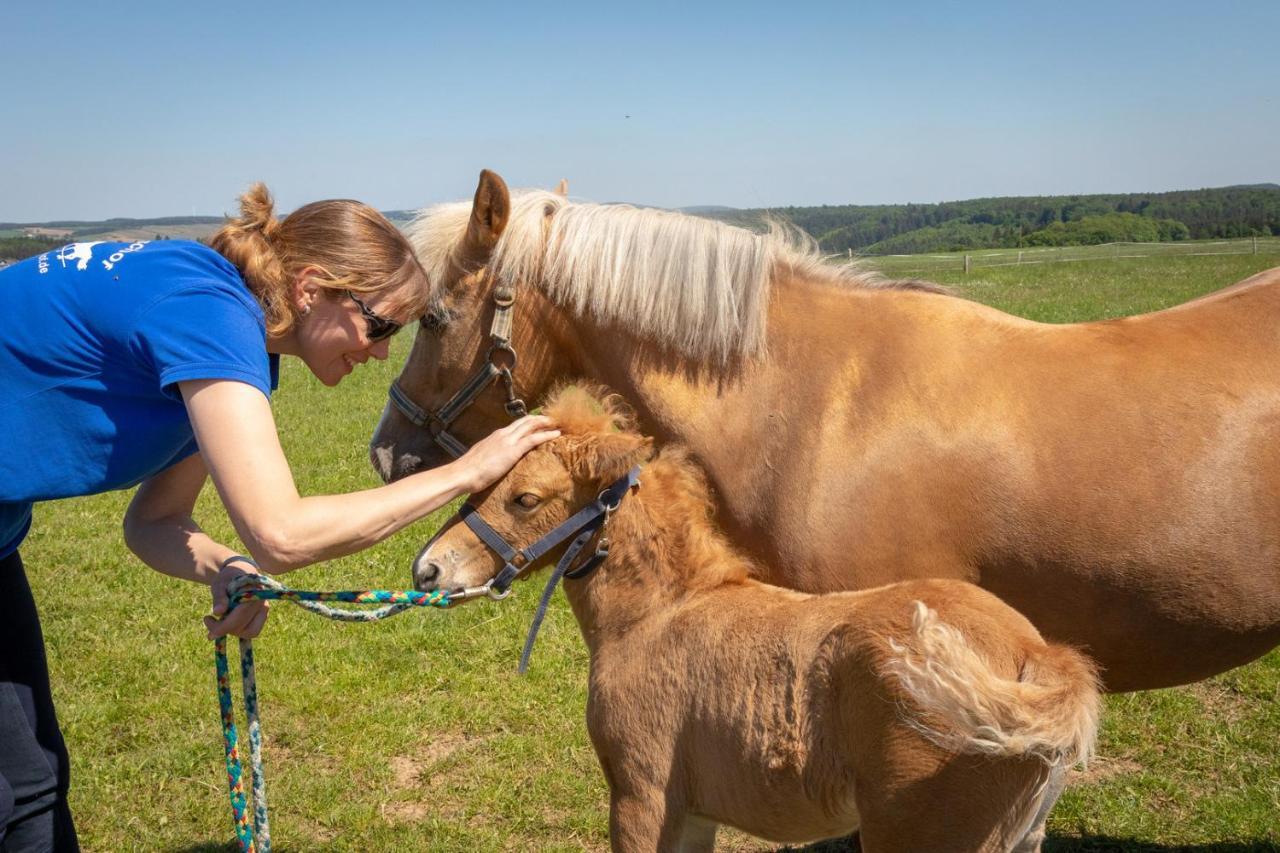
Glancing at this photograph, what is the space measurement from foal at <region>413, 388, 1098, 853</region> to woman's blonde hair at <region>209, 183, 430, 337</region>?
82 cm

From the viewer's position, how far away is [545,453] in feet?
9.92

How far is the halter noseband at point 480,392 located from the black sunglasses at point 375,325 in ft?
1.42

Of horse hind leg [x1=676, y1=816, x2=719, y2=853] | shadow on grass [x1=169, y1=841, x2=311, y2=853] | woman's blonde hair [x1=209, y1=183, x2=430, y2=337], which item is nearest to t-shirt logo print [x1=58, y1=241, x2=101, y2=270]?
woman's blonde hair [x1=209, y1=183, x2=430, y2=337]

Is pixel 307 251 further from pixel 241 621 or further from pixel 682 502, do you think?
pixel 682 502

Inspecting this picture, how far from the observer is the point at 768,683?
2590 millimetres

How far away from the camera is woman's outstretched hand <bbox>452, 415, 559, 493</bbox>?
2.61m

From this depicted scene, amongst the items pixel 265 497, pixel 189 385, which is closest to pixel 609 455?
pixel 265 497

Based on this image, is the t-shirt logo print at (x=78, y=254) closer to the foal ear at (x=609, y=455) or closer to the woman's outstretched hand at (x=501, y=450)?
the woman's outstretched hand at (x=501, y=450)

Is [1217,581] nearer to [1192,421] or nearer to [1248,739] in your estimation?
[1192,421]

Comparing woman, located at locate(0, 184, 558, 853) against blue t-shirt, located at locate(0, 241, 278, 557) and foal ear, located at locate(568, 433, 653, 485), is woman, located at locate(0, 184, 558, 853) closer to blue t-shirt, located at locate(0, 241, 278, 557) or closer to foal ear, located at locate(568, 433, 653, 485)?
blue t-shirt, located at locate(0, 241, 278, 557)

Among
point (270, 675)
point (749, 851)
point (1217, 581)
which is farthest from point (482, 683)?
point (1217, 581)

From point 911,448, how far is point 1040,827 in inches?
58.1

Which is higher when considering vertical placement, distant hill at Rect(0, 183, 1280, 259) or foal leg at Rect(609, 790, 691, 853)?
distant hill at Rect(0, 183, 1280, 259)

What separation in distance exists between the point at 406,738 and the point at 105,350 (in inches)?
129
